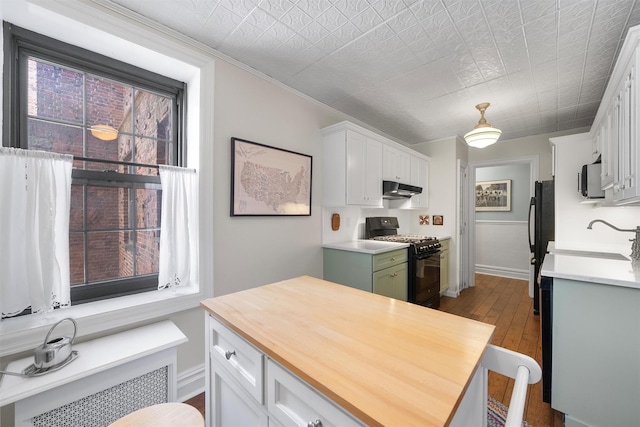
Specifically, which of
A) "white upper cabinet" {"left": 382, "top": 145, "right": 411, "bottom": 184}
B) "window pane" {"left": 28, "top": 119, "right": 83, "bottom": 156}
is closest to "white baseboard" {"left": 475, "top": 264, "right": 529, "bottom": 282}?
"white upper cabinet" {"left": 382, "top": 145, "right": 411, "bottom": 184}

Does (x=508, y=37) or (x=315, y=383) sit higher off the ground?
(x=508, y=37)

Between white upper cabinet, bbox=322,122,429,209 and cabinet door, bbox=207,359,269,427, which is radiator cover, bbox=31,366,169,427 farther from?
white upper cabinet, bbox=322,122,429,209

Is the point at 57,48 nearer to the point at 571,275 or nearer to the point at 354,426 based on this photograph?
the point at 354,426

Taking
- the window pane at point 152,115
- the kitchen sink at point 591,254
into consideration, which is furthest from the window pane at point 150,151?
the kitchen sink at point 591,254

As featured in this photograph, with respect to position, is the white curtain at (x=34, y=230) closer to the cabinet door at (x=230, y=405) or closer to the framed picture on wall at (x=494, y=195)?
the cabinet door at (x=230, y=405)

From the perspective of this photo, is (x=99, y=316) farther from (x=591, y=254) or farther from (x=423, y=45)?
(x=591, y=254)

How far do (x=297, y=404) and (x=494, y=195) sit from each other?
Result: 20.2 ft

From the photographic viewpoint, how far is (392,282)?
2.75 meters

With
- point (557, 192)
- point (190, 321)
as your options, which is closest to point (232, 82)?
point (190, 321)

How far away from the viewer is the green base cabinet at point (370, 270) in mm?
2502

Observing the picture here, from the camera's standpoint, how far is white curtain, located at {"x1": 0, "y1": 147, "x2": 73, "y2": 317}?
127cm

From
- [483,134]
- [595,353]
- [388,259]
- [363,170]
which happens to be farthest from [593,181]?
[363,170]

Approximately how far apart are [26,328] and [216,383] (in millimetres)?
1103

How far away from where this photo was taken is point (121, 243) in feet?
5.83
